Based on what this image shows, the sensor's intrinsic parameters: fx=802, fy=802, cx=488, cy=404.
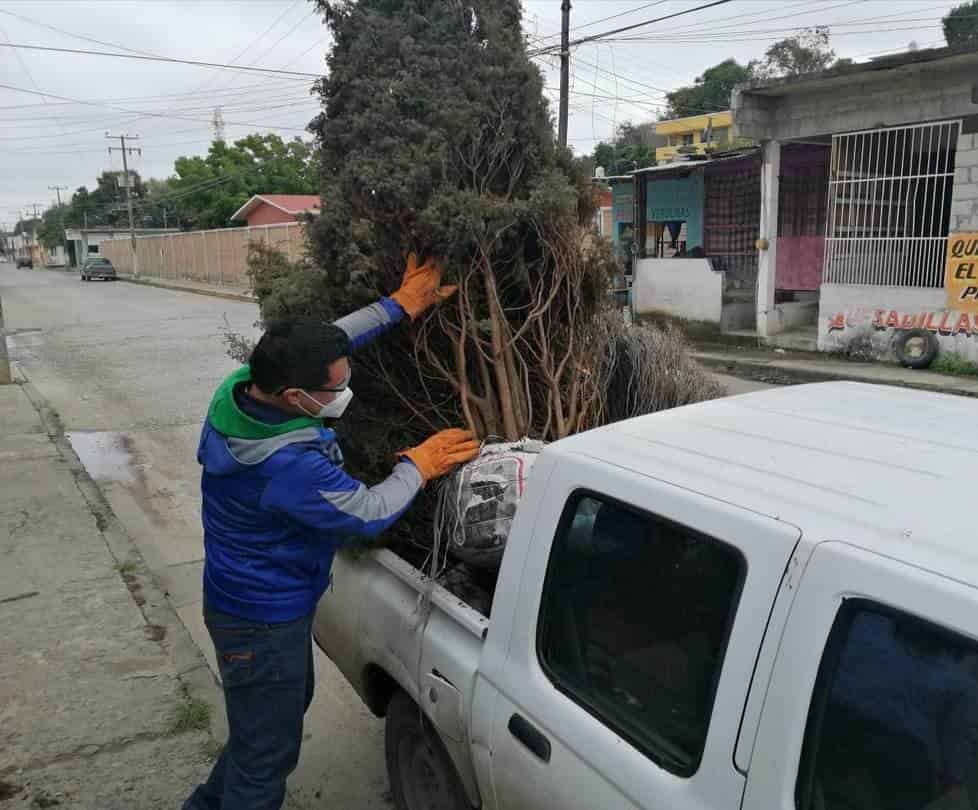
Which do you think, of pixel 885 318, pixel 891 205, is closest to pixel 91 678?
pixel 885 318

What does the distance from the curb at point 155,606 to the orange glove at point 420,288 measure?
2.03 meters

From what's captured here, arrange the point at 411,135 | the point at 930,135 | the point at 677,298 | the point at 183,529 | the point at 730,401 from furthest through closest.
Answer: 1. the point at 677,298
2. the point at 930,135
3. the point at 183,529
4. the point at 411,135
5. the point at 730,401

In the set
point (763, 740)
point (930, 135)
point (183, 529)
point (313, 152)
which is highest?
point (930, 135)

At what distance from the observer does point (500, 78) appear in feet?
10.9

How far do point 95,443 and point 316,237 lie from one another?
21.6ft

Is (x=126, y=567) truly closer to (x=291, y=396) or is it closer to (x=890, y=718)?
(x=291, y=396)

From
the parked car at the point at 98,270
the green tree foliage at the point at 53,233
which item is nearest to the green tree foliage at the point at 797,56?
the parked car at the point at 98,270

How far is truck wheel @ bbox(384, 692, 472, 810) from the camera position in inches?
95.9

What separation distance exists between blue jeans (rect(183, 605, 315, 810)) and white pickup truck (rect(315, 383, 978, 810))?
1.23ft

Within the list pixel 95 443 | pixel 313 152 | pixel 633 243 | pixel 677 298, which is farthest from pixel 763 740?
pixel 633 243

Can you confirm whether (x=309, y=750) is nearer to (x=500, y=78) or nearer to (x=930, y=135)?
(x=500, y=78)

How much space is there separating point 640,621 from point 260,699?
1244 mm

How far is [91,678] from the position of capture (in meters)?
3.87

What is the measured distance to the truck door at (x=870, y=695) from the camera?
3.98 feet
